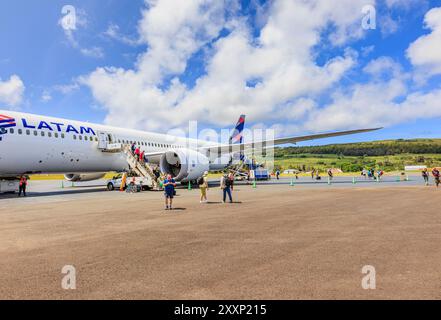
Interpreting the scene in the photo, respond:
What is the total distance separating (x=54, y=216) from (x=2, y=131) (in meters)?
9.08

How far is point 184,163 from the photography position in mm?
23500

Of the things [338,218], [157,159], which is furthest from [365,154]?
[338,218]

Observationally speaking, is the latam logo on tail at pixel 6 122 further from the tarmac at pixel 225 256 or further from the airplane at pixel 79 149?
the tarmac at pixel 225 256

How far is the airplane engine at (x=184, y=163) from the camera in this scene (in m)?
23.6

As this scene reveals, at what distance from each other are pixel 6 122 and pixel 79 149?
4806mm

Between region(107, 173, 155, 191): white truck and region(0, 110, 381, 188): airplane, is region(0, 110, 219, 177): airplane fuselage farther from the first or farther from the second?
region(107, 173, 155, 191): white truck

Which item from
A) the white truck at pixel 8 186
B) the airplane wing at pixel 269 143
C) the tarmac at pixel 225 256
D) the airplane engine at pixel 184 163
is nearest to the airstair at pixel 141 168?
the airplane engine at pixel 184 163

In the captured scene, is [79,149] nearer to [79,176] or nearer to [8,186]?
[8,186]

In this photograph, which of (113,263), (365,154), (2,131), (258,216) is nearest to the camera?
(113,263)

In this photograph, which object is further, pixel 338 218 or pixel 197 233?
pixel 338 218

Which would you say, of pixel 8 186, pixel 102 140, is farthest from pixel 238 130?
pixel 8 186
